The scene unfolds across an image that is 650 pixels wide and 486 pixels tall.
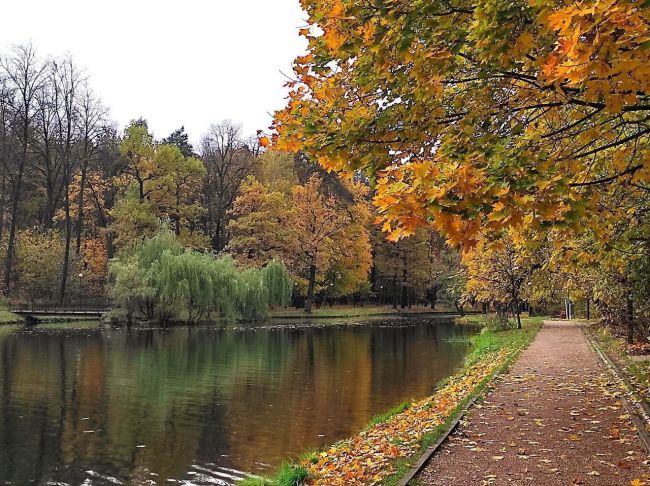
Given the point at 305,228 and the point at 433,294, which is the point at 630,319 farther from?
the point at 433,294

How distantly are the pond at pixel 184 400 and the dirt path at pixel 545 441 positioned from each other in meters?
2.96

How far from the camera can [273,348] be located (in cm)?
2370

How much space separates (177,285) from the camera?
32.5 m

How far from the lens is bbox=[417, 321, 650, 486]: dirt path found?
583cm

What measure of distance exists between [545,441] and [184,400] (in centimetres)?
857

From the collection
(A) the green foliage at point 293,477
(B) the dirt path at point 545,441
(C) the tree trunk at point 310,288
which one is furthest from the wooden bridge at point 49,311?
(A) the green foliage at point 293,477

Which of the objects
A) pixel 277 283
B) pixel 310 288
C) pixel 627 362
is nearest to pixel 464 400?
pixel 627 362

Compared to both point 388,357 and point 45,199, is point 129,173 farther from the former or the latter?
point 388,357

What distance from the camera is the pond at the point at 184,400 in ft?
30.2

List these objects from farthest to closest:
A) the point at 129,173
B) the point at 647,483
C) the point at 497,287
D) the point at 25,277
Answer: the point at 129,173 → the point at 25,277 → the point at 497,287 → the point at 647,483

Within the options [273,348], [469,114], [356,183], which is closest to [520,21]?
[469,114]

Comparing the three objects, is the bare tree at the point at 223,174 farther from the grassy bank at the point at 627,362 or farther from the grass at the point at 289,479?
the grass at the point at 289,479

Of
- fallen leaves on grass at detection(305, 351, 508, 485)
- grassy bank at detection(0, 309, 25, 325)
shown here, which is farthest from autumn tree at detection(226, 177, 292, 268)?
fallen leaves on grass at detection(305, 351, 508, 485)

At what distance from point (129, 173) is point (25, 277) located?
9.28 meters
